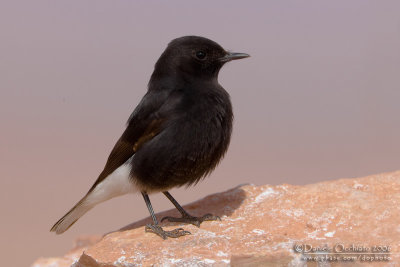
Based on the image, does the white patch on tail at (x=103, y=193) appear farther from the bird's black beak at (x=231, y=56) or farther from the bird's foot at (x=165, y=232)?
the bird's black beak at (x=231, y=56)

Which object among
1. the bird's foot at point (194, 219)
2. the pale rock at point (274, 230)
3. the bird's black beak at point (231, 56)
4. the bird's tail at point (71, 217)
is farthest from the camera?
the bird's tail at point (71, 217)

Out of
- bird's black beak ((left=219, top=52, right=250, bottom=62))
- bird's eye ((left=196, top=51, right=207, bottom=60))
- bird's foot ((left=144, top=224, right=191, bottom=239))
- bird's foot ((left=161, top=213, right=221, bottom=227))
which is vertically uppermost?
bird's eye ((left=196, top=51, right=207, bottom=60))

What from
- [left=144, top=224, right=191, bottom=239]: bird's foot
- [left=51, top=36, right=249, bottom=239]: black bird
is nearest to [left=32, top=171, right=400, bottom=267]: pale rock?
[left=144, top=224, right=191, bottom=239]: bird's foot

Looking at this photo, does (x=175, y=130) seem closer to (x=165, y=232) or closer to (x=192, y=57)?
(x=192, y=57)

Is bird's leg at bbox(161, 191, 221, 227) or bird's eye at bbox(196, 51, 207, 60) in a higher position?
bird's eye at bbox(196, 51, 207, 60)

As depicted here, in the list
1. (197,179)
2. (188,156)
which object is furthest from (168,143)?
(197,179)

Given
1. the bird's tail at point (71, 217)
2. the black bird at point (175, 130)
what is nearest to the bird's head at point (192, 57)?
the black bird at point (175, 130)

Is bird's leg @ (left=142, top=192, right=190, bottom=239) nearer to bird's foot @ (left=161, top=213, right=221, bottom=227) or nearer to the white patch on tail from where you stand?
bird's foot @ (left=161, top=213, right=221, bottom=227)

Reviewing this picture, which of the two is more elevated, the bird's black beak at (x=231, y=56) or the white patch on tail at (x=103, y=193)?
the bird's black beak at (x=231, y=56)
